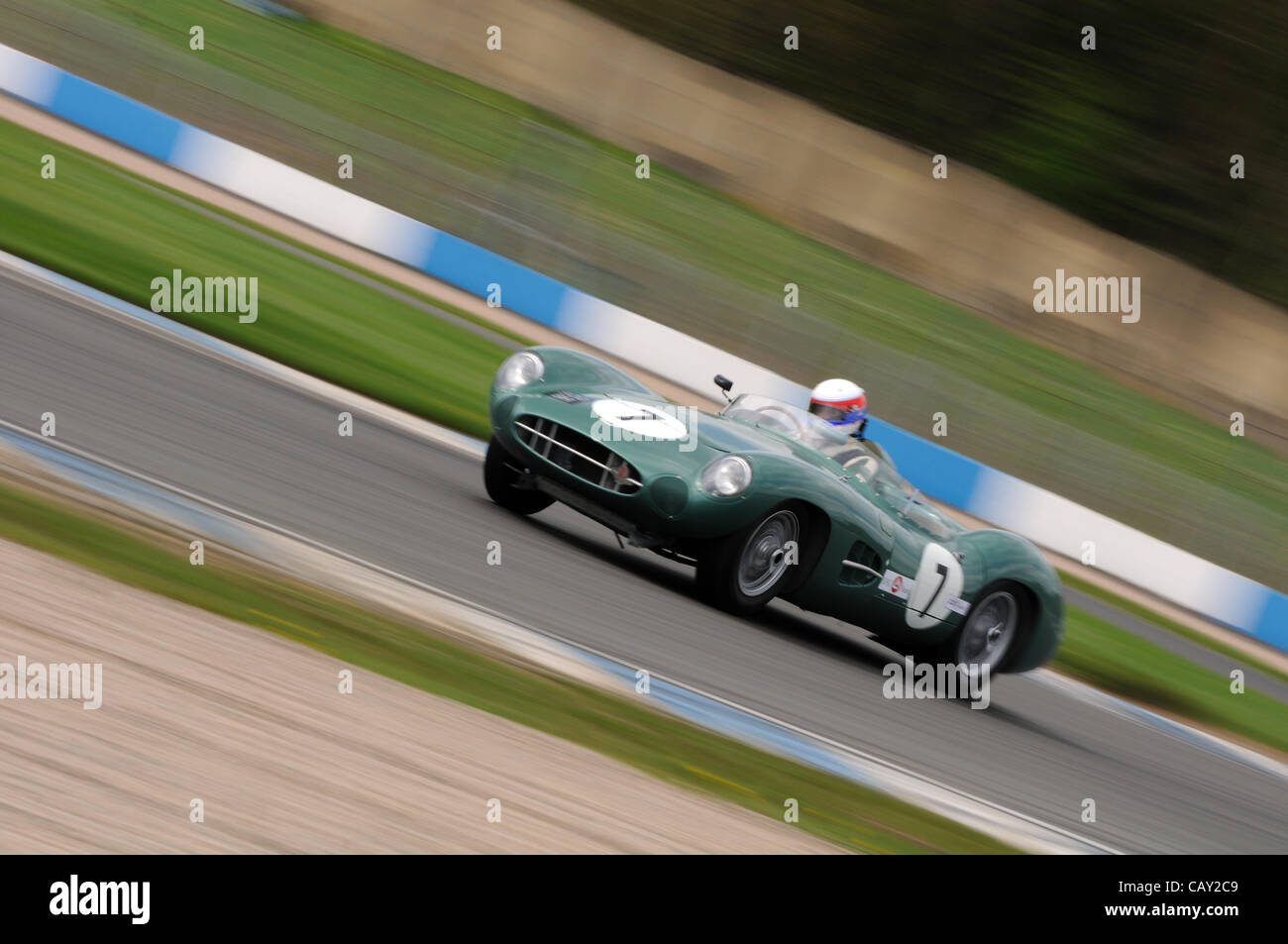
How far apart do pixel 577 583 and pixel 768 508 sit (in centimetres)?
82

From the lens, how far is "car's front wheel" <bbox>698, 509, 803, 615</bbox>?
6895mm

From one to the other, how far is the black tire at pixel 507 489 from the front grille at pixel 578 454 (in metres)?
0.53

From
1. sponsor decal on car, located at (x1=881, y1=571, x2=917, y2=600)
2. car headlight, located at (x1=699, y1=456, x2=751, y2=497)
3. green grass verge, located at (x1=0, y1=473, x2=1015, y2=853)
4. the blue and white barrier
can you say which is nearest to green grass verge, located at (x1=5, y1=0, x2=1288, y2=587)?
the blue and white barrier

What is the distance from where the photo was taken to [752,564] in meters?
7.03

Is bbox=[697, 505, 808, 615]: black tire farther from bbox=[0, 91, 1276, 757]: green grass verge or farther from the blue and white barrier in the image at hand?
the blue and white barrier

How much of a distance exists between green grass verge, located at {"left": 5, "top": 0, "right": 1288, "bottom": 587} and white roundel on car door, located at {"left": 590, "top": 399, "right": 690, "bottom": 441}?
781 centimetres

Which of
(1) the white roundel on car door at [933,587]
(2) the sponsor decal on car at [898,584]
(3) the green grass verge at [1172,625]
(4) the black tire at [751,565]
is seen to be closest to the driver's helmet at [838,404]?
(1) the white roundel on car door at [933,587]

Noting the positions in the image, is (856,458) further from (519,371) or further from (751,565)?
(519,371)

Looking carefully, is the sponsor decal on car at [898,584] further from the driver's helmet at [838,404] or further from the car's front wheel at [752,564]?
the driver's helmet at [838,404]

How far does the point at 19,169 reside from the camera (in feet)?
39.6

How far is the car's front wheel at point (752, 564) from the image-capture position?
22.6 ft

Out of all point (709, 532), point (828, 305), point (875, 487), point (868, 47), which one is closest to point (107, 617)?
point (709, 532)

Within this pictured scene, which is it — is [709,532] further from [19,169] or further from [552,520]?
[19,169]

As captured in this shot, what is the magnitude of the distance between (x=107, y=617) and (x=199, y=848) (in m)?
1.44
